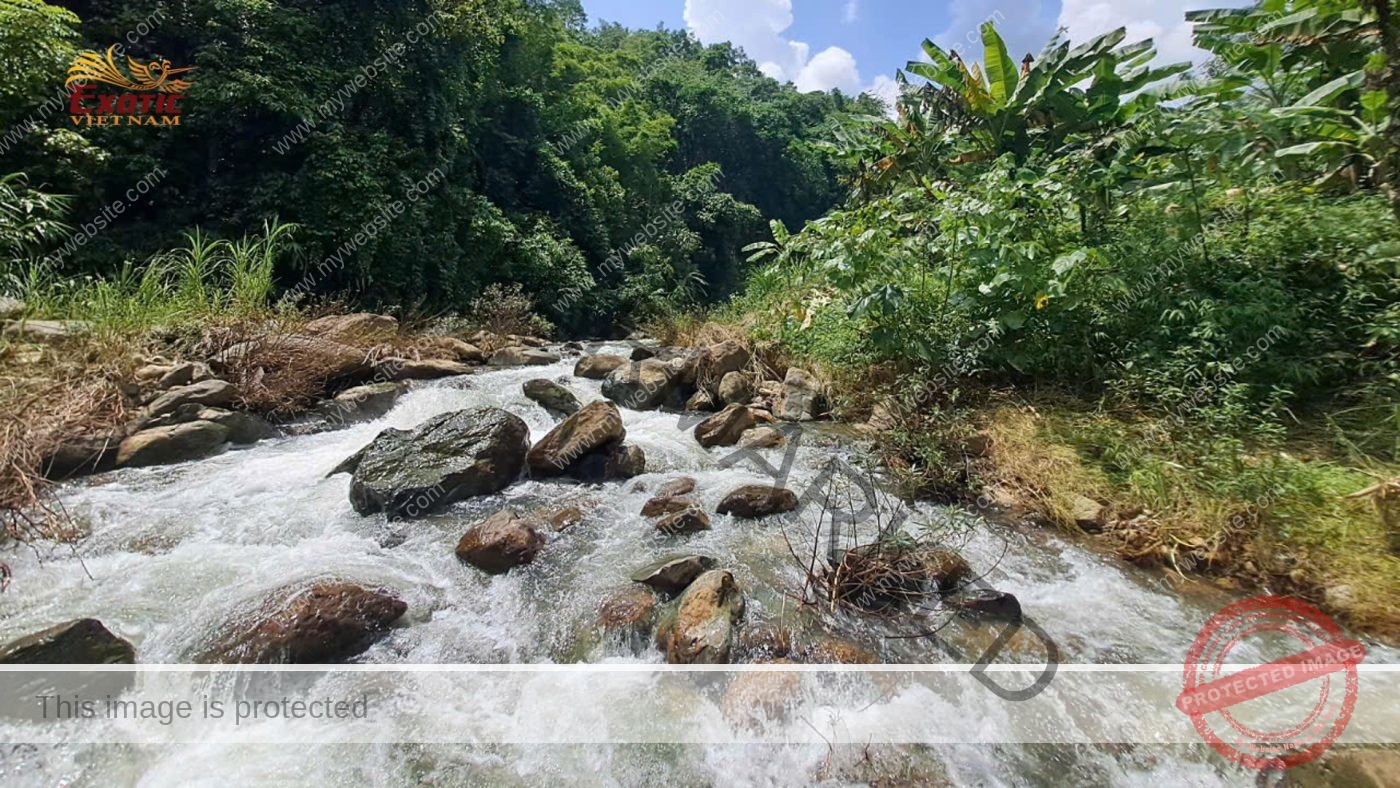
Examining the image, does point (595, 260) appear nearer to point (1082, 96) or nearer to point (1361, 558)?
point (1082, 96)

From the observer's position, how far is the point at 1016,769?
7.18 ft

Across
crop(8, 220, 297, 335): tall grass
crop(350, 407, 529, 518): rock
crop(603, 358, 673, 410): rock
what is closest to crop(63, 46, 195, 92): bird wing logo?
crop(8, 220, 297, 335): tall grass

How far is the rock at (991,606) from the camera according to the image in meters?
3.02

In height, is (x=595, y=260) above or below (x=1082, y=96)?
below

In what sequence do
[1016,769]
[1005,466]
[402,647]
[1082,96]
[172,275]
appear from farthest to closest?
[1082,96], [172,275], [1005,466], [402,647], [1016,769]

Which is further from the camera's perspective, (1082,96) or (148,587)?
(1082,96)

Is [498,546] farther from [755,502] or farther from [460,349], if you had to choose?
[460,349]

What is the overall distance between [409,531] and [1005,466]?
4.39 meters

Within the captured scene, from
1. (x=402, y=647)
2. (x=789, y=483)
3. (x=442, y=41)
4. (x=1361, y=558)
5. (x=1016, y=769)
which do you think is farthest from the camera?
(x=442, y=41)

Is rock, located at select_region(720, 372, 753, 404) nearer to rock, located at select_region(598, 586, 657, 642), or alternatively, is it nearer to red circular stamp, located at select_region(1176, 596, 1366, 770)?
rock, located at select_region(598, 586, 657, 642)

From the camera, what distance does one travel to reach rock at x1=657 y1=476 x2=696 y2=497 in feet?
14.9

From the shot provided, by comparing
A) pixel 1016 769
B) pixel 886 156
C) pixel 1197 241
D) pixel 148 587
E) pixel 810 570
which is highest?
pixel 886 156

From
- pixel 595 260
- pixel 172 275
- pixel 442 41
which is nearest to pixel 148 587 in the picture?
pixel 172 275

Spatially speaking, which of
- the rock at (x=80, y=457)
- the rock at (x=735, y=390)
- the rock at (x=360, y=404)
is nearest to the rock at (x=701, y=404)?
the rock at (x=735, y=390)
